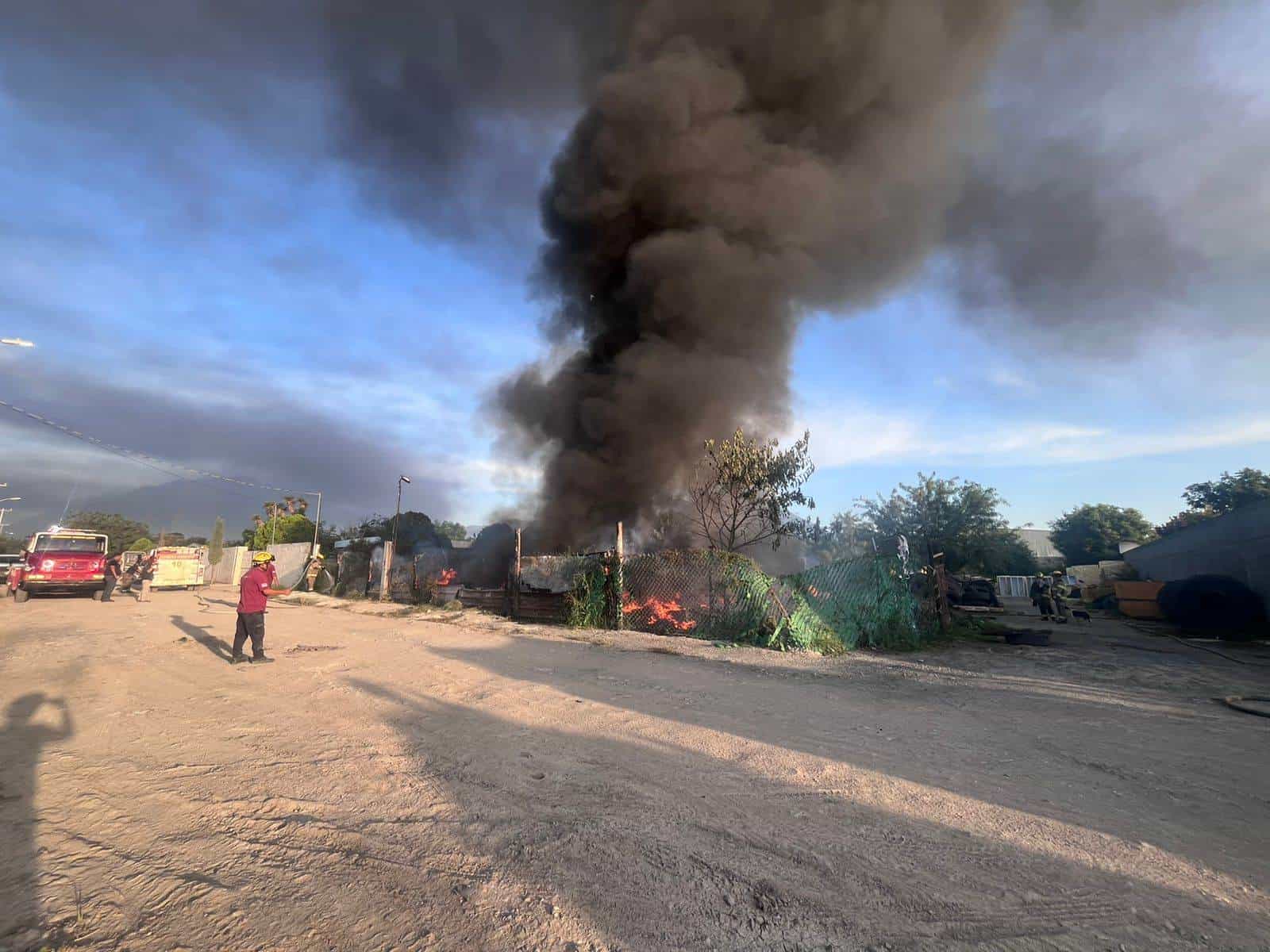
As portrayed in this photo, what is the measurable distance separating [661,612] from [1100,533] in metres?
43.6

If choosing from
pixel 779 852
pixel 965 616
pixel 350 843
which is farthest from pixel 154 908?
pixel 965 616

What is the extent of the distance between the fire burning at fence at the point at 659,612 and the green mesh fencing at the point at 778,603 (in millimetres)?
13

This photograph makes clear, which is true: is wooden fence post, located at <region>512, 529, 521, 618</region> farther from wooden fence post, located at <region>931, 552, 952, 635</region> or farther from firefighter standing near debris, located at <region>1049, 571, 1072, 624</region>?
firefighter standing near debris, located at <region>1049, 571, 1072, 624</region>

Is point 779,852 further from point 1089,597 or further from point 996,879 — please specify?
point 1089,597

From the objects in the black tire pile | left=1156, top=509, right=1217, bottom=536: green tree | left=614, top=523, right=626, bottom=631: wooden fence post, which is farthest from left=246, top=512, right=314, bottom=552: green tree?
left=1156, top=509, right=1217, bottom=536: green tree

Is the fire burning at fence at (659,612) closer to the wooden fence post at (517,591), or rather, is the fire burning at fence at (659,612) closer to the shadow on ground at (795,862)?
the wooden fence post at (517,591)

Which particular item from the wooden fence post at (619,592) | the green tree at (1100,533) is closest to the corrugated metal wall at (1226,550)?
the wooden fence post at (619,592)

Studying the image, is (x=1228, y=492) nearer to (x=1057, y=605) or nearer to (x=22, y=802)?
(x=1057, y=605)

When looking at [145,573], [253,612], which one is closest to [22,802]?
[253,612]

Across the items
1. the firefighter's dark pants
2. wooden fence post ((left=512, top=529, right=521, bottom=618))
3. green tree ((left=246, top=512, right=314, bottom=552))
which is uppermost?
green tree ((left=246, top=512, right=314, bottom=552))

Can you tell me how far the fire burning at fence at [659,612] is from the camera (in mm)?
9406

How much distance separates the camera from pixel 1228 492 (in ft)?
115

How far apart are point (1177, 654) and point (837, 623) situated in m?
4.88

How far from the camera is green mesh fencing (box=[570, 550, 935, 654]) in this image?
336 inches
